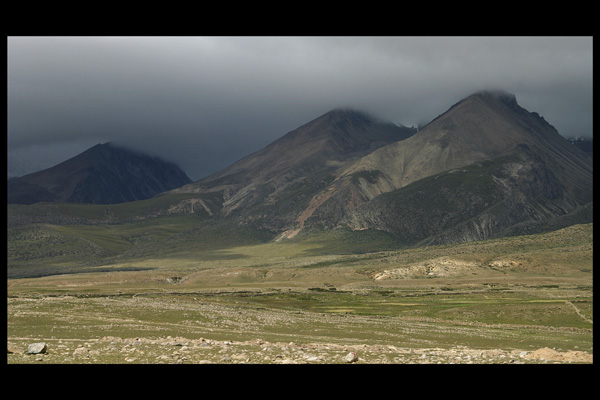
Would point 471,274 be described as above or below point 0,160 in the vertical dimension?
below

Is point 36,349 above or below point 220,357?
above

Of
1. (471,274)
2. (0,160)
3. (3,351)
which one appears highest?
→ (0,160)

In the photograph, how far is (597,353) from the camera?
12.4m

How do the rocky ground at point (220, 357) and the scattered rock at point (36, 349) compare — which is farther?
the scattered rock at point (36, 349)

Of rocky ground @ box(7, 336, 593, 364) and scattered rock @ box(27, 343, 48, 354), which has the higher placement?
scattered rock @ box(27, 343, 48, 354)

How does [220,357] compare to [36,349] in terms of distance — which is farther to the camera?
[220,357]

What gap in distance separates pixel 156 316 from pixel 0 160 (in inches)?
2339

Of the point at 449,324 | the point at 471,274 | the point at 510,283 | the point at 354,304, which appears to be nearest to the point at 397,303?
the point at 354,304

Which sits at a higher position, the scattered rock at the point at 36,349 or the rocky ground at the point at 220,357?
the scattered rock at the point at 36,349

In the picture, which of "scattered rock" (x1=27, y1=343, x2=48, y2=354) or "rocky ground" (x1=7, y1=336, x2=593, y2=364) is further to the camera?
"scattered rock" (x1=27, y1=343, x2=48, y2=354)
